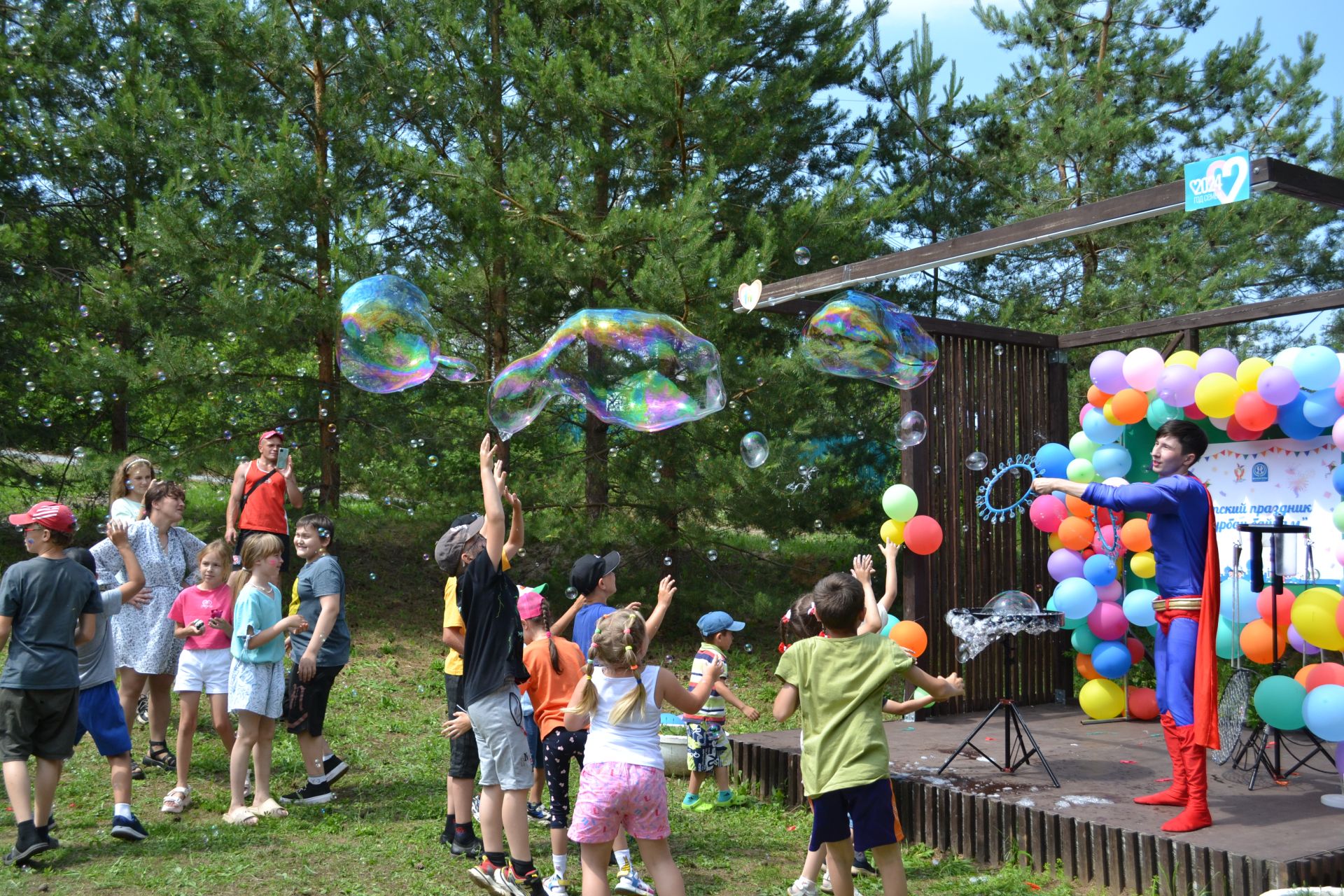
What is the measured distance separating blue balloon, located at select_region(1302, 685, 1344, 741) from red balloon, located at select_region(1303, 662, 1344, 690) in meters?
0.27

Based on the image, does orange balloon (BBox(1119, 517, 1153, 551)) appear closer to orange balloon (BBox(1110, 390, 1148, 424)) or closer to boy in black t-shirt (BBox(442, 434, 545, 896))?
orange balloon (BBox(1110, 390, 1148, 424))

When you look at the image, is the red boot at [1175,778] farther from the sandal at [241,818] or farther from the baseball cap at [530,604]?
the sandal at [241,818]

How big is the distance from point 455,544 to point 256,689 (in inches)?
63.7

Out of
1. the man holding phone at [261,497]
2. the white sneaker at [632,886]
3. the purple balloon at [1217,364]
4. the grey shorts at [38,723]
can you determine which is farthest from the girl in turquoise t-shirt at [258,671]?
the purple balloon at [1217,364]

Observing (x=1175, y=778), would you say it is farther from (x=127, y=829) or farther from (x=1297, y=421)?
(x=127, y=829)

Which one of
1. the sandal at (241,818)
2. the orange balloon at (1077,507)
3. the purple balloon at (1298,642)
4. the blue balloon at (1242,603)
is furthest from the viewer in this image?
the orange balloon at (1077,507)

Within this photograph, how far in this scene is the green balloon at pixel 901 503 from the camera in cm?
716

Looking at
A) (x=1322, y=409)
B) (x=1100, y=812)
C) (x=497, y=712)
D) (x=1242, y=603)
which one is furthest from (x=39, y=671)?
(x=1322, y=409)

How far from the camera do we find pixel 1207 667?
4727 mm

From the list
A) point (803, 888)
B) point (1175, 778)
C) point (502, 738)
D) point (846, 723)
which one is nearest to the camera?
point (846, 723)

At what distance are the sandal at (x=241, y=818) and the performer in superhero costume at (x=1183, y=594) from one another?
4126mm

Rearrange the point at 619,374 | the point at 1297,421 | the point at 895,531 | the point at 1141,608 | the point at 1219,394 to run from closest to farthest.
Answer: the point at 619,374, the point at 1297,421, the point at 1219,394, the point at 1141,608, the point at 895,531

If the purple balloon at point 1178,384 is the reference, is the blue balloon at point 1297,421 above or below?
below

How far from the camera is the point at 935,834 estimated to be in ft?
18.0
